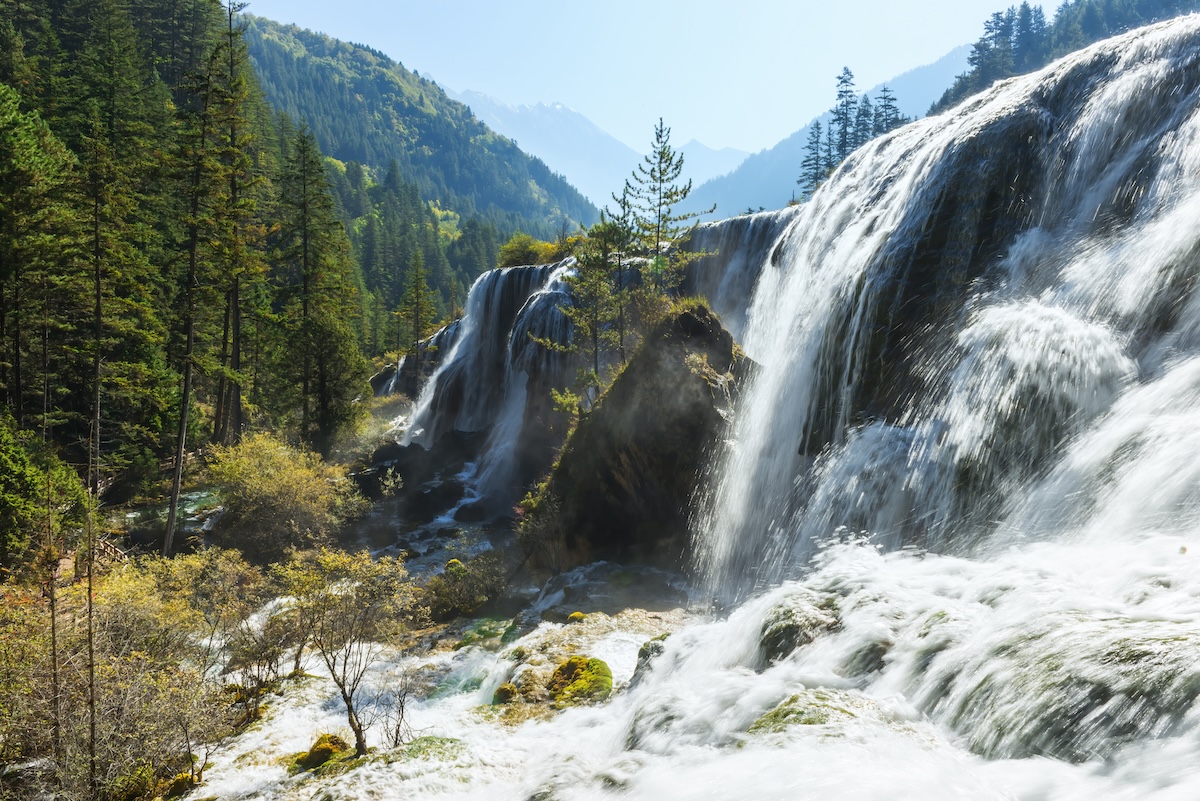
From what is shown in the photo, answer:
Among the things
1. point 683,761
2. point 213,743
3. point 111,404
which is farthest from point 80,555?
point 111,404

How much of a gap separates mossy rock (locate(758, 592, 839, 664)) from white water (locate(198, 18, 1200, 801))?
0.46 ft

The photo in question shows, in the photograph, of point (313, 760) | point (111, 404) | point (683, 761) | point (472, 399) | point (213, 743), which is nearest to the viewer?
point (683, 761)

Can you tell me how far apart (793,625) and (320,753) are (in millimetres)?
8470

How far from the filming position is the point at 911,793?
13.9 feet

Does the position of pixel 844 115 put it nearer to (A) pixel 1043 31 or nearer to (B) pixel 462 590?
(A) pixel 1043 31

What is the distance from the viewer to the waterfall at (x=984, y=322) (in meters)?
8.86

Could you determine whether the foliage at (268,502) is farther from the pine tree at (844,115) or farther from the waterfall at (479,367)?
the pine tree at (844,115)

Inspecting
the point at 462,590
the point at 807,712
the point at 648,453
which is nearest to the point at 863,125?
the point at 648,453

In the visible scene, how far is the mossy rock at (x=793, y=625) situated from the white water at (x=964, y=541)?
0.46 ft

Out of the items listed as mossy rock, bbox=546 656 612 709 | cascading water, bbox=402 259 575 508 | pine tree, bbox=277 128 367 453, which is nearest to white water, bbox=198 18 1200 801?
mossy rock, bbox=546 656 612 709

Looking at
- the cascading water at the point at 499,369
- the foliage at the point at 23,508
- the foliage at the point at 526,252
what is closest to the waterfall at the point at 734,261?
the cascading water at the point at 499,369

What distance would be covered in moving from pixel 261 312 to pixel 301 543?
13189mm

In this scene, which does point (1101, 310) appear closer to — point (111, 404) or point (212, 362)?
point (212, 362)

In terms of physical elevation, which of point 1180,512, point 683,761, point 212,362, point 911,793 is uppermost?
point 212,362
